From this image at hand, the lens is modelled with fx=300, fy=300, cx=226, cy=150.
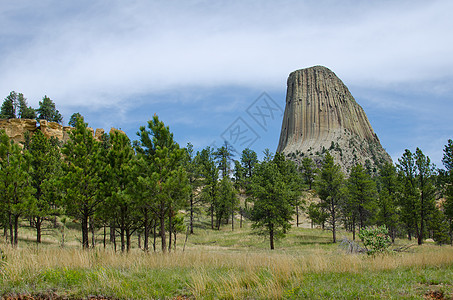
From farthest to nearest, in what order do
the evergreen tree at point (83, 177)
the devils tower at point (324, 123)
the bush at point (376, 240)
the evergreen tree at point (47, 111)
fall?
the devils tower at point (324, 123) < the evergreen tree at point (47, 111) < the evergreen tree at point (83, 177) < the bush at point (376, 240)

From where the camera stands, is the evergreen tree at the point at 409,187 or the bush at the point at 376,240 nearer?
the bush at the point at 376,240

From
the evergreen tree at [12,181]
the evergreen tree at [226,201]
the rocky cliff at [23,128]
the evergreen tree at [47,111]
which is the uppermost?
the evergreen tree at [47,111]

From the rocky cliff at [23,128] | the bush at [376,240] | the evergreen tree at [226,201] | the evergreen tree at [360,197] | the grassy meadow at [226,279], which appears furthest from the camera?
the rocky cliff at [23,128]

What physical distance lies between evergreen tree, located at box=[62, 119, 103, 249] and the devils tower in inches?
4961

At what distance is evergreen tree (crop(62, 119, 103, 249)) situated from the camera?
1947cm

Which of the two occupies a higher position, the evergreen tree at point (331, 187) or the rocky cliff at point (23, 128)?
the rocky cliff at point (23, 128)

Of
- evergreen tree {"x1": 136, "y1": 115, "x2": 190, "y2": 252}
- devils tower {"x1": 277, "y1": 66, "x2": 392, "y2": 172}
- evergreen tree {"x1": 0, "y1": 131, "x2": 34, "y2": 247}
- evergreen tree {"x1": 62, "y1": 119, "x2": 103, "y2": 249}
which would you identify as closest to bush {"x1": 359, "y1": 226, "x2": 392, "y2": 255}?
evergreen tree {"x1": 136, "y1": 115, "x2": 190, "y2": 252}

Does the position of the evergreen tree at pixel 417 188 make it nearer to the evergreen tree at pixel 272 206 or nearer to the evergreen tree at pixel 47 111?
the evergreen tree at pixel 272 206

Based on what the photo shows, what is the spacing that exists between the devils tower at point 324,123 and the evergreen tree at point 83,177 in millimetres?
125998

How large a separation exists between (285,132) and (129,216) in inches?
6683

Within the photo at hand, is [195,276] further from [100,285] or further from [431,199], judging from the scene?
[431,199]

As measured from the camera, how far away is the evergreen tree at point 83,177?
63.9ft

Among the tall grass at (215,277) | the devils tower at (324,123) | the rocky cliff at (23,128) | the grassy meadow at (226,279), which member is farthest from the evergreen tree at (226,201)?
the devils tower at (324,123)

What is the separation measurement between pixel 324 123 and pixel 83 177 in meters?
165
